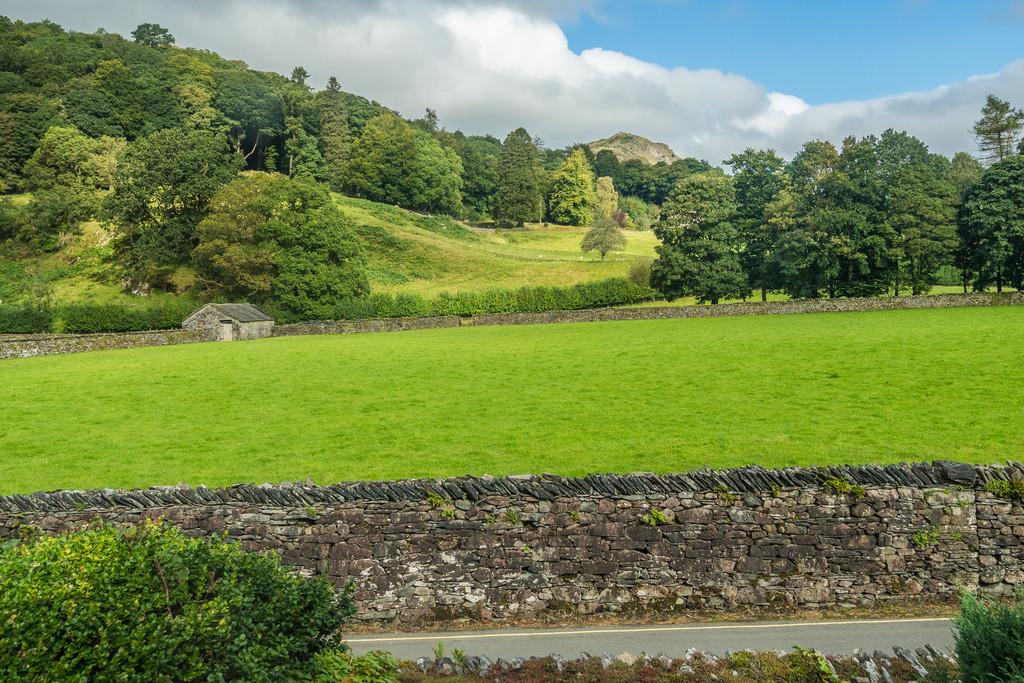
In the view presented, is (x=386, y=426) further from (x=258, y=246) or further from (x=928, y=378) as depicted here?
(x=258, y=246)

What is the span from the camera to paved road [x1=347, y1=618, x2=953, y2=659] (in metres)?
10.1

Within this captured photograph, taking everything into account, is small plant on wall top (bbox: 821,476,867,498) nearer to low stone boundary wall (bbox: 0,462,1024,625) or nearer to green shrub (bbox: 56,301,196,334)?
low stone boundary wall (bbox: 0,462,1024,625)

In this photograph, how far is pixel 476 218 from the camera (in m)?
144

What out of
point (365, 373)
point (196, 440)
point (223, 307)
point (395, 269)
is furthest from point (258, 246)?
point (196, 440)

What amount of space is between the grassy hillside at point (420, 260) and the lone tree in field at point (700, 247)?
24157 millimetres

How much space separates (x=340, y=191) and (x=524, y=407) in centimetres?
11823

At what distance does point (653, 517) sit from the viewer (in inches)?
447

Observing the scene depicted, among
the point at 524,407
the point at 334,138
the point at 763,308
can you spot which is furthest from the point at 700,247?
the point at 334,138

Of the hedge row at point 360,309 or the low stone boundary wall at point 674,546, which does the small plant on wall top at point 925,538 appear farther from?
the hedge row at point 360,309

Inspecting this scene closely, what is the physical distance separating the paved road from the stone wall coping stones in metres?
1.95

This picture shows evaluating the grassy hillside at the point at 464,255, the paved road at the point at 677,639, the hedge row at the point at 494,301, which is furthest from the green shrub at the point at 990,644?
the grassy hillside at the point at 464,255

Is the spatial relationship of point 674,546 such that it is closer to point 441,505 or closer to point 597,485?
point 597,485

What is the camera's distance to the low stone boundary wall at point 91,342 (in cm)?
4697

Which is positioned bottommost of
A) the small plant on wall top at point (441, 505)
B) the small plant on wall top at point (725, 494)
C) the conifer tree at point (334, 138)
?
the small plant on wall top at point (441, 505)
